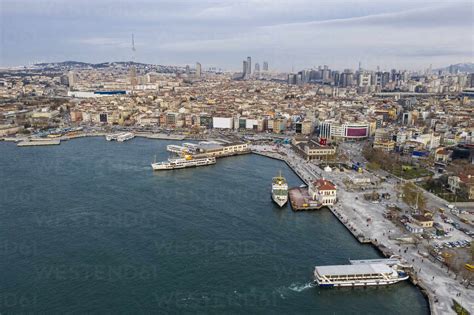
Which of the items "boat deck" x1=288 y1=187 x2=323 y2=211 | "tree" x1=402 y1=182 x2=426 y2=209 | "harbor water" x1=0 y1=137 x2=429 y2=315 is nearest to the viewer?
"harbor water" x1=0 y1=137 x2=429 y2=315

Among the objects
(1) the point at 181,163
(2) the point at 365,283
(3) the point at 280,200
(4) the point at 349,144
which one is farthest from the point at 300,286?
(4) the point at 349,144

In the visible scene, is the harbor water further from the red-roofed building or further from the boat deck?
the red-roofed building

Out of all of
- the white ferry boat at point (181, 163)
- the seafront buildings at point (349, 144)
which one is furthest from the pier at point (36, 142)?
the white ferry boat at point (181, 163)

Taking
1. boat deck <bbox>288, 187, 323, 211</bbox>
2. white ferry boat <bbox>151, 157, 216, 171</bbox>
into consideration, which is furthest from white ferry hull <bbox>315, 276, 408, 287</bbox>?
white ferry boat <bbox>151, 157, 216, 171</bbox>

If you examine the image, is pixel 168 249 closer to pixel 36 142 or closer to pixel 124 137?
pixel 124 137

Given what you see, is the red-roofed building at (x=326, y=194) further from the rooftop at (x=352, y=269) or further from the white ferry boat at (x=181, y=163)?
the white ferry boat at (x=181, y=163)
